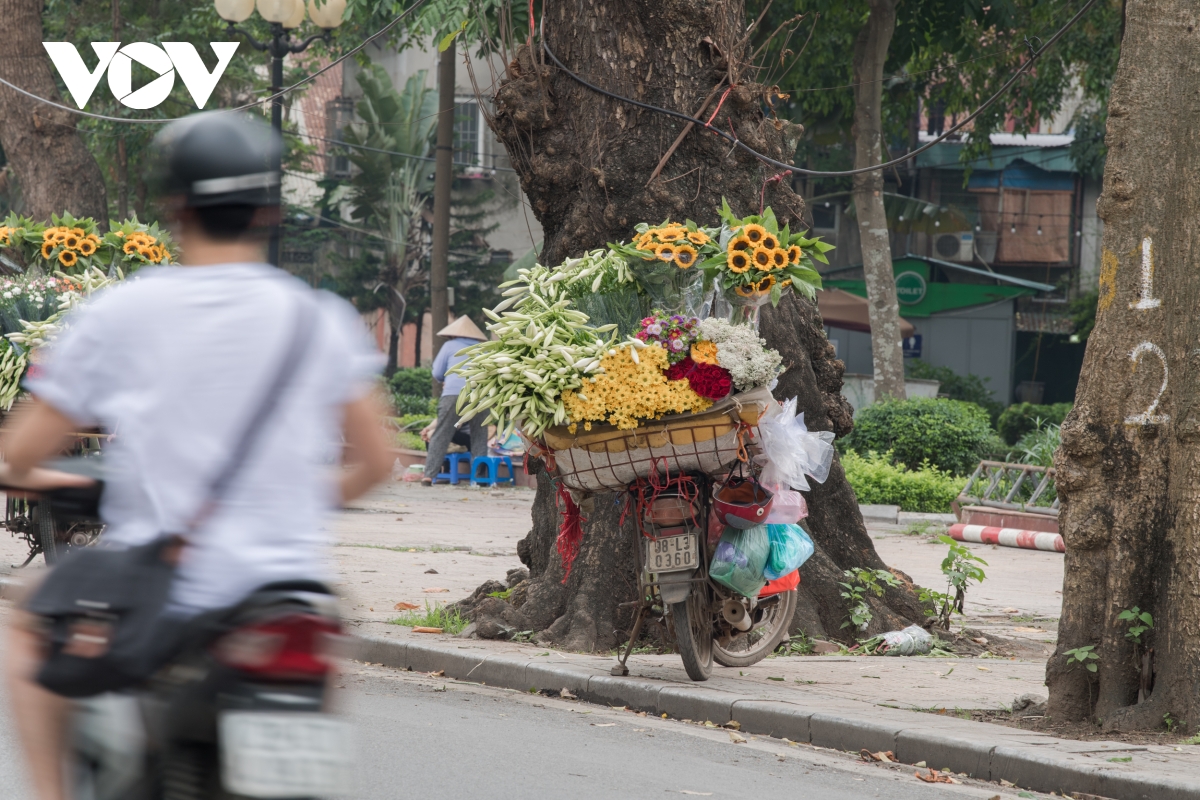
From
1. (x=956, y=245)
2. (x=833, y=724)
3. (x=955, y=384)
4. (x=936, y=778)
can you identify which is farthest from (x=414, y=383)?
(x=936, y=778)

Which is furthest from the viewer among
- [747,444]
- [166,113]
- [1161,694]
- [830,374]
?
[166,113]

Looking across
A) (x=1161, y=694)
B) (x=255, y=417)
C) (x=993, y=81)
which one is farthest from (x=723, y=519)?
(x=993, y=81)

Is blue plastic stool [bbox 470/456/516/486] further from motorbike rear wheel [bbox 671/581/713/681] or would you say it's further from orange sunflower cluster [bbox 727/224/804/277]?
orange sunflower cluster [bbox 727/224/804/277]

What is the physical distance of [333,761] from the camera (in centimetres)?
253

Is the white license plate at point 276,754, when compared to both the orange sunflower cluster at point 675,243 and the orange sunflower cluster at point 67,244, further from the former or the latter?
the orange sunflower cluster at point 67,244

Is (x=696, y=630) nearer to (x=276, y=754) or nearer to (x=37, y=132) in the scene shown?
(x=276, y=754)

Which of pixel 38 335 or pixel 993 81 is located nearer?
pixel 38 335

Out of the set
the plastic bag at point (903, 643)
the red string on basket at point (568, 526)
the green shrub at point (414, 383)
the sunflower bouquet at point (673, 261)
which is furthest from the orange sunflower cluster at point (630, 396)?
the green shrub at point (414, 383)

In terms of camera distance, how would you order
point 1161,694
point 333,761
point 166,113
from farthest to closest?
point 166,113 < point 1161,694 < point 333,761

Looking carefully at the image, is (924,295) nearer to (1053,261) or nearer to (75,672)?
(1053,261)

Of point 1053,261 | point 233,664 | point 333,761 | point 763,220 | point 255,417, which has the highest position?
point 1053,261

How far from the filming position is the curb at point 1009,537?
590 inches

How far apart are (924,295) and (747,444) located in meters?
31.0

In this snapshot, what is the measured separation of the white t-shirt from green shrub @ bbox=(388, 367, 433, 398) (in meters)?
31.7
